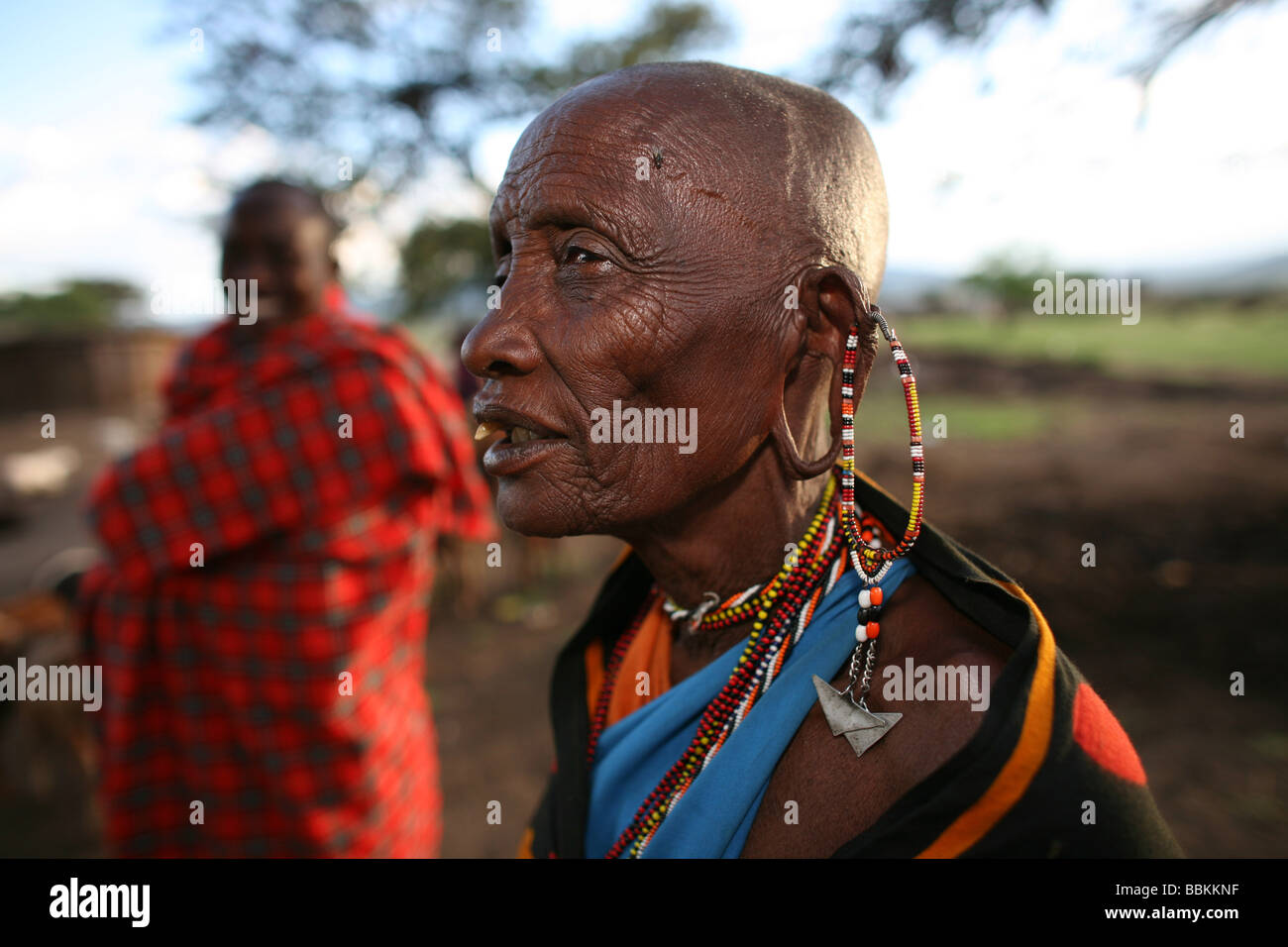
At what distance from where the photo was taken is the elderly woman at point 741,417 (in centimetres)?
125

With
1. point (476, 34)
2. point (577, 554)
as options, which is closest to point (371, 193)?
point (476, 34)

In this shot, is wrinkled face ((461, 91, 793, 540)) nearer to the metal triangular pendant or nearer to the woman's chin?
the woman's chin

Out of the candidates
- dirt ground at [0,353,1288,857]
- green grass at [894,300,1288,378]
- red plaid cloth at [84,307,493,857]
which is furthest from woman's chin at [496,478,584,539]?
green grass at [894,300,1288,378]

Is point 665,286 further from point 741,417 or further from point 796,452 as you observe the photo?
point 796,452

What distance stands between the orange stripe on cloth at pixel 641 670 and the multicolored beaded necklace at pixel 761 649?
21 centimetres

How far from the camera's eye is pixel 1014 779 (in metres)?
1.01

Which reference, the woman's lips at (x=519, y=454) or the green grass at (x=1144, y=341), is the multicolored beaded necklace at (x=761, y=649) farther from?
the green grass at (x=1144, y=341)

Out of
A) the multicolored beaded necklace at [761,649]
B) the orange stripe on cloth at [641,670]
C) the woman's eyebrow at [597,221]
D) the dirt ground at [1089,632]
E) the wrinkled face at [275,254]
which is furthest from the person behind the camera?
the dirt ground at [1089,632]

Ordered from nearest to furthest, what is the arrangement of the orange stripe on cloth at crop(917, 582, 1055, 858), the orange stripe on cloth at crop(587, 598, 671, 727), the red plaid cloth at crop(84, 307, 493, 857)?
the orange stripe on cloth at crop(917, 582, 1055, 858), the orange stripe on cloth at crop(587, 598, 671, 727), the red plaid cloth at crop(84, 307, 493, 857)

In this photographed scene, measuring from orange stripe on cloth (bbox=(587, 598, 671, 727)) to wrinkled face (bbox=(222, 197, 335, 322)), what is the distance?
91.4 inches

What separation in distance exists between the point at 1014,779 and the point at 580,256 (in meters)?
1.06

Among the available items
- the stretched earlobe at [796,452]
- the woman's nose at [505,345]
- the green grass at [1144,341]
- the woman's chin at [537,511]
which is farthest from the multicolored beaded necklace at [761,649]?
the green grass at [1144,341]

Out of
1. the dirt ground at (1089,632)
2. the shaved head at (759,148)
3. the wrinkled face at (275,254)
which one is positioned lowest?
the dirt ground at (1089,632)

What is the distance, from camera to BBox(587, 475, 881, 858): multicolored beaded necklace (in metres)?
1.42
